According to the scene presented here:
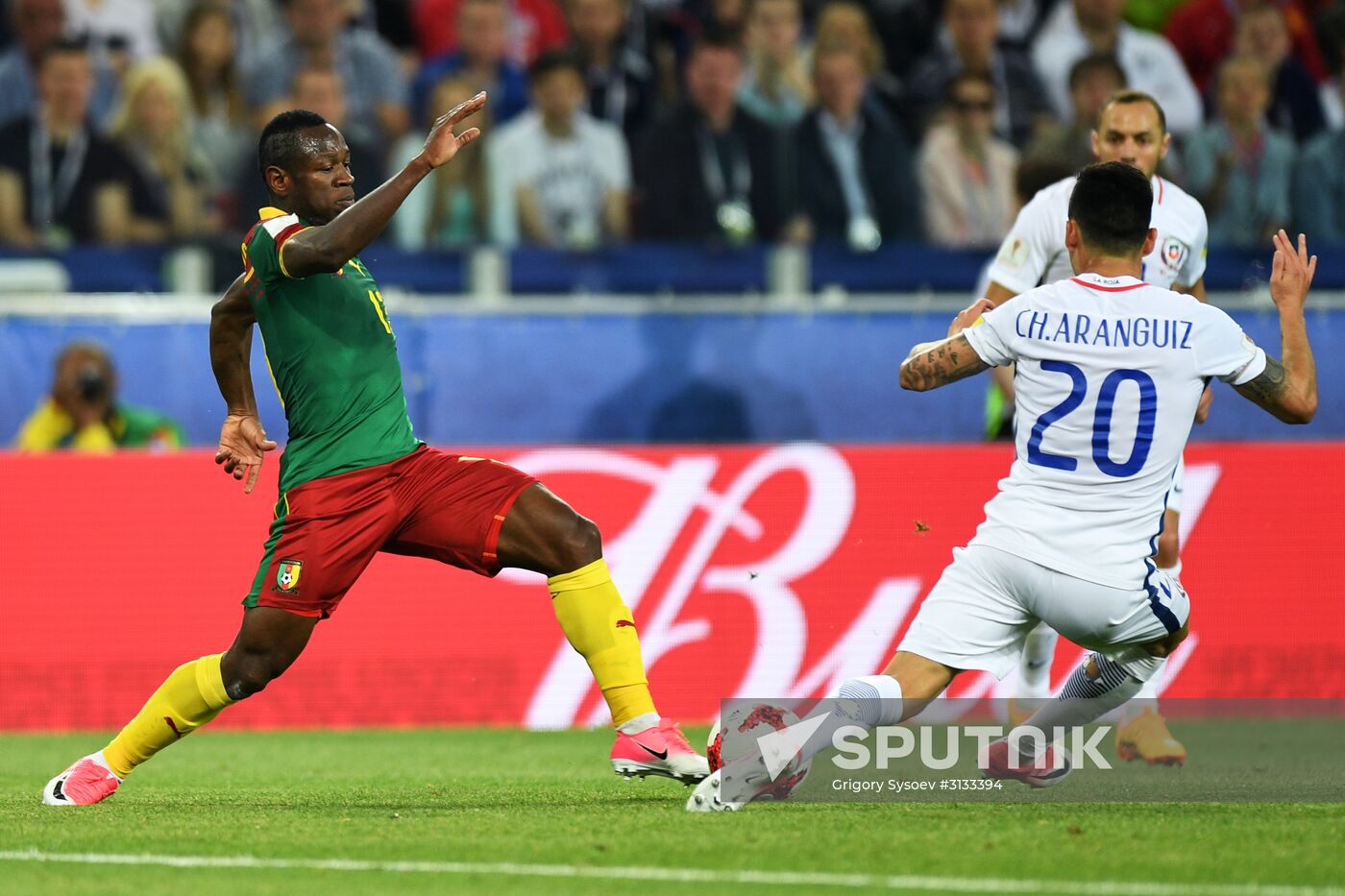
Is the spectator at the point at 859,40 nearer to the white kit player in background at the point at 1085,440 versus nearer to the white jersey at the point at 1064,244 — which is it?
the white jersey at the point at 1064,244

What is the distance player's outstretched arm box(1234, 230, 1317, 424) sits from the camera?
5.78 m

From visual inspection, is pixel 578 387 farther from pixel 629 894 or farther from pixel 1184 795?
pixel 629 894

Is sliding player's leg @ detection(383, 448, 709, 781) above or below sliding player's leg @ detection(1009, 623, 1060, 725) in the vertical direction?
above

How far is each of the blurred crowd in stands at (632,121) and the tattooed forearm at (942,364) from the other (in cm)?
587

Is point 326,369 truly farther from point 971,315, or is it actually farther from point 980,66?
point 980,66

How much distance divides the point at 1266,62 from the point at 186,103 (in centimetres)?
727

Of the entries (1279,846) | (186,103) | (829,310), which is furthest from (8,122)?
(1279,846)

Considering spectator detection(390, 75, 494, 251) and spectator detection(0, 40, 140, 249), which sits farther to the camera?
spectator detection(390, 75, 494, 251)

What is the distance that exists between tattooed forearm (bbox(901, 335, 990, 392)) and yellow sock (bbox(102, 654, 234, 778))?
7.99ft

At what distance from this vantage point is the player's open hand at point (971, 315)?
19.8ft

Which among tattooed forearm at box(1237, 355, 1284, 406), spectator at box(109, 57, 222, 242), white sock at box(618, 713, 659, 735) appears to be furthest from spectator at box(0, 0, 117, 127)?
tattooed forearm at box(1237, 355, 1284, 406)

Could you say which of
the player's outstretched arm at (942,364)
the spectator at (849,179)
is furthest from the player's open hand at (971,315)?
the spectator at (849,179)

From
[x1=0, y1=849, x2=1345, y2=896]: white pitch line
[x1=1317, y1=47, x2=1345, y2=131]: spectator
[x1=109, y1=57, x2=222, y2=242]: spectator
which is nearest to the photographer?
[x1=0, y1=849, x2=1345, y2=896]: white pitch line

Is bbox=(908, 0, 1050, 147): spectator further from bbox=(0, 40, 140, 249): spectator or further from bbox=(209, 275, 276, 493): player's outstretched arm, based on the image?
bbox=(209, 275, 276, 493): player's outstretched arm
